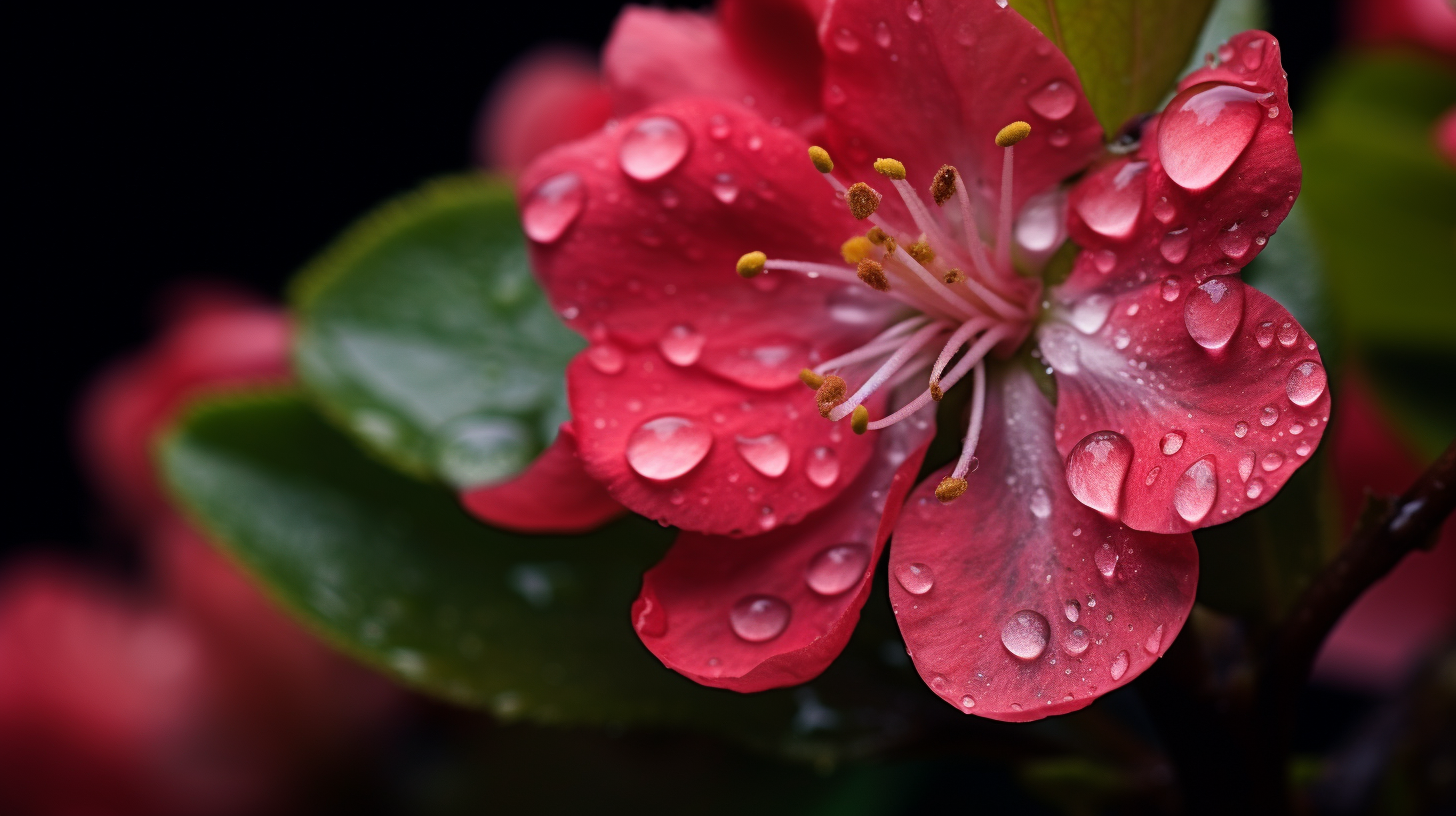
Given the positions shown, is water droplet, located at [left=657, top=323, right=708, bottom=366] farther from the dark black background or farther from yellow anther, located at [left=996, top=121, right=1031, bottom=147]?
the dark black background

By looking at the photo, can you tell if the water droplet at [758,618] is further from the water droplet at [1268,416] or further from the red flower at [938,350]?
the water droplet at [1268,416]

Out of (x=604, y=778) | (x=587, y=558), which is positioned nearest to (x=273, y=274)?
(x=604, y=778)

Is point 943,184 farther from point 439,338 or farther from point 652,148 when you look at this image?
point 439,338

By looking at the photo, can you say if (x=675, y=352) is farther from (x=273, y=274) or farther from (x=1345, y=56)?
(x=273, y=274)

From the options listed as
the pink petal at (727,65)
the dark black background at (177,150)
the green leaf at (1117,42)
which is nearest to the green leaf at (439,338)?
the pink petal at (727,65)

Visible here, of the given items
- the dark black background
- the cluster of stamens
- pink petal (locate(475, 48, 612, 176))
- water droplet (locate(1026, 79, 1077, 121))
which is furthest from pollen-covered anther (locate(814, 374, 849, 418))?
the dark black background

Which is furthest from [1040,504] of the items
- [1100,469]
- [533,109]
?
[533,109]
